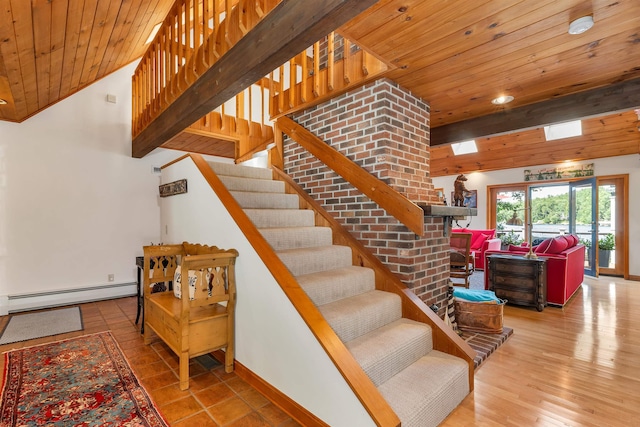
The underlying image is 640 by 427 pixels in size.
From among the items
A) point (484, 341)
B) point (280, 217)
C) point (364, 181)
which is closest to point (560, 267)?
point (484, 341)

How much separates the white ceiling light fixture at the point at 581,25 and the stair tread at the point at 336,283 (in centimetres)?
217

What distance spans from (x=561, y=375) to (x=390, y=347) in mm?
1510

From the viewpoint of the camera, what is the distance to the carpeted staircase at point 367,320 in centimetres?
183

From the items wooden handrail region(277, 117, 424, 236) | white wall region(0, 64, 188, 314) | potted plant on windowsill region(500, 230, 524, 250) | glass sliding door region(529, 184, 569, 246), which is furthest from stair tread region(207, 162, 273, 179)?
potted plant on windowsill region(500, 230, 524, 250)

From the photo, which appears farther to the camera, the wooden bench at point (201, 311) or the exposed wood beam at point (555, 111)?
the exposed wood beam at point (555, 111)

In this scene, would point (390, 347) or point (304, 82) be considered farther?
point (304, 82)

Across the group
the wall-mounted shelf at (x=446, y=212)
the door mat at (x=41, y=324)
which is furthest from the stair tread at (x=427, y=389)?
the door mat at (x=41, y=324)

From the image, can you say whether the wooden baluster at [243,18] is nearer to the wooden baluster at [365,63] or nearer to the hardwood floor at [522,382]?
the wooden baluster at [365,63]

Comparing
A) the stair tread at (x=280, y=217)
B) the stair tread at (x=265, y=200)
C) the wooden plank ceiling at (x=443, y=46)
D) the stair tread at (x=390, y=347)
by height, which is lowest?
the stair tread at (x=390, y=347)

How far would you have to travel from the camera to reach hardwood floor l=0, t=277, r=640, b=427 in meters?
1.88

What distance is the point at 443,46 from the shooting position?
216 centimetres

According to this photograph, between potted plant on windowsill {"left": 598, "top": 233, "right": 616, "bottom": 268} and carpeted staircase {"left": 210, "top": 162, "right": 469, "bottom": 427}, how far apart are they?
677 cm

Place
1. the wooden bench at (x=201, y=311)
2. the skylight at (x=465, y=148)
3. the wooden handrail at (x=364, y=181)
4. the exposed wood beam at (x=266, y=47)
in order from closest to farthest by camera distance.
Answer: the exposed wood beam at (x=266, y=47) → the wooden bench at (x=201, y=311) → the wooden handrail at (x=364, y=181) → the skylight at (x=465, y=148)

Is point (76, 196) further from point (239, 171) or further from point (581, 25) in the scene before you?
point (581, 25)
